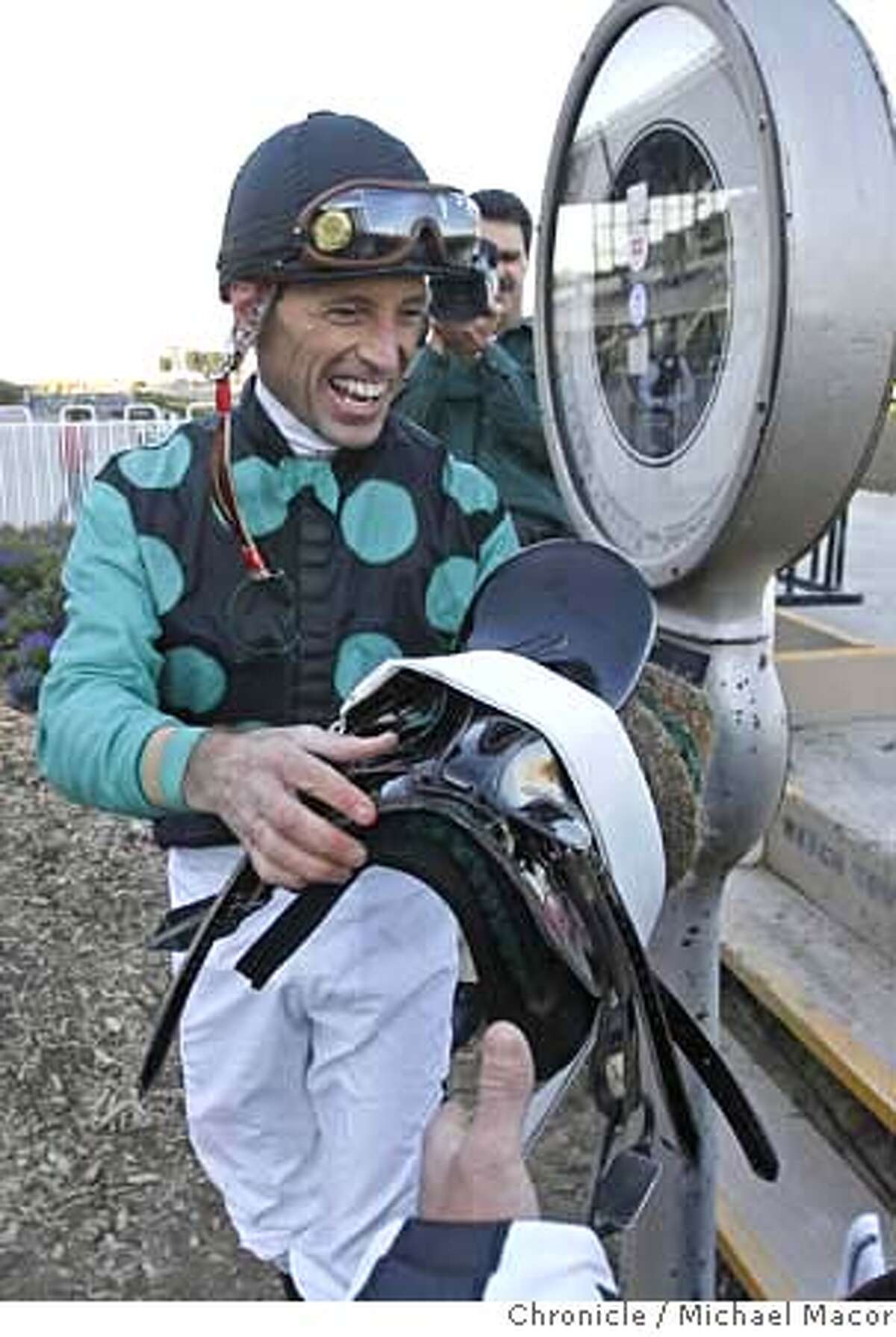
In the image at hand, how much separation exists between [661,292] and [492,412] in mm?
1295

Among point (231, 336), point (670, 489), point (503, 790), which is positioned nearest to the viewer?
point (503, 790)

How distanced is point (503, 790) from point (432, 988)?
85 centimetres

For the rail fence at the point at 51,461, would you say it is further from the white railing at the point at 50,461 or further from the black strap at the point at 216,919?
the black strap at the point at 216,919

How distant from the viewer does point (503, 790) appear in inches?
39.9

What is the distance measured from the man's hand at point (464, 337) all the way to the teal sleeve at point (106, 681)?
A: 118cm

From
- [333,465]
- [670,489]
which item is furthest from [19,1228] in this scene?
[670,489]

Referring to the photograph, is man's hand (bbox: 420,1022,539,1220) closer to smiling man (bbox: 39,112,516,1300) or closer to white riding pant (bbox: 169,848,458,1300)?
smiling man (bbox: 39,112,516,1300)

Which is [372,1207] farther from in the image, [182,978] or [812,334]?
[812,334]

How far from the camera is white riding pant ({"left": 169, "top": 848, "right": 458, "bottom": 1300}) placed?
1746 mm

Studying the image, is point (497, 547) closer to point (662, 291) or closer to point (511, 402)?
point (662, 291)

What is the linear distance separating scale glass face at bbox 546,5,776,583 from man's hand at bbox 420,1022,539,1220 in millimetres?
679

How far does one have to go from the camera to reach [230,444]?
5.48 feet

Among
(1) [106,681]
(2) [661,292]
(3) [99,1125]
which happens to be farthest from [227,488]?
(3) [99,1125]

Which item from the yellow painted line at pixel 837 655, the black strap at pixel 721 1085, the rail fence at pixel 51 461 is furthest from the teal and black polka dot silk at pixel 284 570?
the rail fence at pixel 51 461
